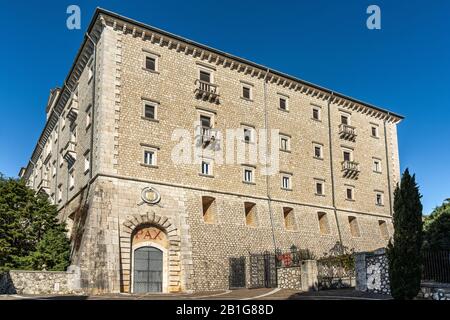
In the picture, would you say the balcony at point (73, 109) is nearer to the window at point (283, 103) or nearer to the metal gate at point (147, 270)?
the metal gate at point (147, 270)

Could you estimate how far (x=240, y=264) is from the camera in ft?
98.5

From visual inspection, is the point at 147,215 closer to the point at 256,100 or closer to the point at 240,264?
the point at 240,264

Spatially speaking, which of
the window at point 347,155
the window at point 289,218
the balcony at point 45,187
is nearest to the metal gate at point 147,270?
the window at point 289,218

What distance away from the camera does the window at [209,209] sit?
1217 inches

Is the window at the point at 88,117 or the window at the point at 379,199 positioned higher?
the window at the point at 88,117

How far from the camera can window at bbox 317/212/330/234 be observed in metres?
36.9

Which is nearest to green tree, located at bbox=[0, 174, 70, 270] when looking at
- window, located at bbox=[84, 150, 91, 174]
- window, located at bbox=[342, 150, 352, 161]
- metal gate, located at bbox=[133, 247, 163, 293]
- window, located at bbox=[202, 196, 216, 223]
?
window, located at bbox=[84, 150, 91, 174]

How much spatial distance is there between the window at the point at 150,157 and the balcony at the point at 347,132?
1787 centimetres

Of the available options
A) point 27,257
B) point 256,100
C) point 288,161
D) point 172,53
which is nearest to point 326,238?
point 288,161

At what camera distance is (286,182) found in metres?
35.7

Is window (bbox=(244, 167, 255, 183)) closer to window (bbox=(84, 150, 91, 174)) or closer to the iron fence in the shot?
window (bbox=(84, 150, 91, 174))

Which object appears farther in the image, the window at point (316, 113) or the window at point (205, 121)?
the window at point (316, 113)

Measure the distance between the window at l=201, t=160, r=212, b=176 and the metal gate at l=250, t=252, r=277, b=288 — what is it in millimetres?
6145

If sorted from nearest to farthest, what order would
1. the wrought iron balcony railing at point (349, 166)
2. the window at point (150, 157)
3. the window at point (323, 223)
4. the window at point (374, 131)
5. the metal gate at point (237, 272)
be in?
1. the window at point (150, 157)
2. the metal gate at point (237, 272)
3. the window at point (323, 223)
4. the wrought iron balcony railing at point (349, 166)
5. the window at point (374, 131)
